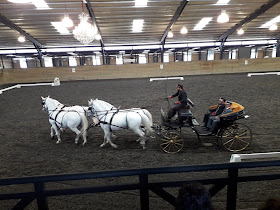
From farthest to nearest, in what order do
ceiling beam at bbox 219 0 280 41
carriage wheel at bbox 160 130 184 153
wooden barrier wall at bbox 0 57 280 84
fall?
wooden barrier wall at bbox 0 57 280 84 → ceiling beam at bbox 219 0 280 41 → carriage wheel at bbox 160 130 184 153

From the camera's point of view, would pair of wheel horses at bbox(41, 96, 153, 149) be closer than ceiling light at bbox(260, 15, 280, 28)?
Yes

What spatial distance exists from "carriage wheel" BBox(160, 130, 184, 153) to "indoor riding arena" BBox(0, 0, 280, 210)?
0.03 m

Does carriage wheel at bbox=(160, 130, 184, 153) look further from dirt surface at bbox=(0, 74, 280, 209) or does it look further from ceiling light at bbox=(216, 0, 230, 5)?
ceiling light at bbox=(216, 0, 230, 5)

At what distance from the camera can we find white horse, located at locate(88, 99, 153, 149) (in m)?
5.55

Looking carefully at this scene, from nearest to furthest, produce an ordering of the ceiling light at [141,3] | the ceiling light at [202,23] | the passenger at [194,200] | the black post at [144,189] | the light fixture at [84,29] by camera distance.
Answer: the passenger at [194,200], the black post at [144,189], the light fixture at [84,29], the ceiling light at [141,3], the ceiling light at [202,23]

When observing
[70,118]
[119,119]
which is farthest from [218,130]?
[70,118]

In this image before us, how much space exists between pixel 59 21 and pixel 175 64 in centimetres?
1174

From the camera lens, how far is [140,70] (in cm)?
2133

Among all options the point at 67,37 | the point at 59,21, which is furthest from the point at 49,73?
the point at 59,21

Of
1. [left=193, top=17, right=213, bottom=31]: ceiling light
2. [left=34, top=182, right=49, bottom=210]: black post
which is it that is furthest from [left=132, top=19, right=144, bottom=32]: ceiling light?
[left=34, top=182, right=49, bottom=210]: black post

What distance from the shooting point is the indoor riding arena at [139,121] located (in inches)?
86.7

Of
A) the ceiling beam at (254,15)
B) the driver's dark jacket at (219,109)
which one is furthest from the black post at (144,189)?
the ceiling beam at (254,15)

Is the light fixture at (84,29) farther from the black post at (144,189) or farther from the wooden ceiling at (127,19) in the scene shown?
the black post at (144,189)

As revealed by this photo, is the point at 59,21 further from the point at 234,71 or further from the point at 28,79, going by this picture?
the point at 234,71
